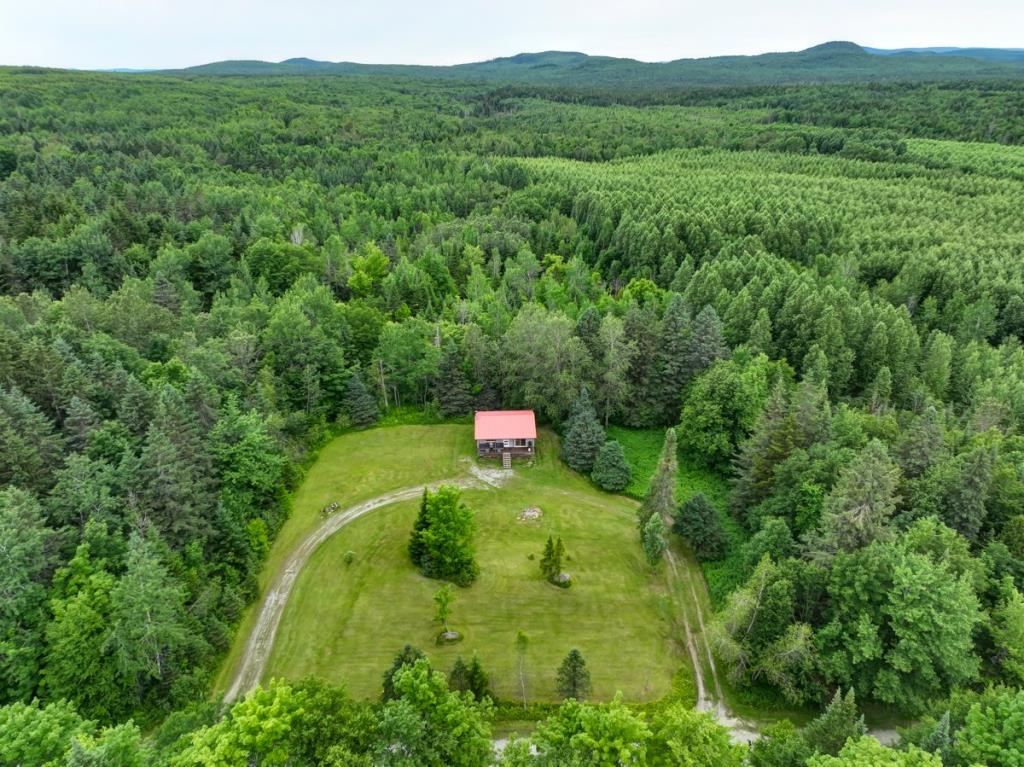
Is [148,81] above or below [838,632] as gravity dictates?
above

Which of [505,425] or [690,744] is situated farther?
[505,425]

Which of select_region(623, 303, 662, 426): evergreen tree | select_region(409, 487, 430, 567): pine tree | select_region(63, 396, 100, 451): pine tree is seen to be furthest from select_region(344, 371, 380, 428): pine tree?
select_region(623, 303, 662, 426): evergreen tree

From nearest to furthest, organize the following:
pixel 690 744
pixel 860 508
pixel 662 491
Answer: pixel 690 744 < pixel 860 508 < pixel 662 491

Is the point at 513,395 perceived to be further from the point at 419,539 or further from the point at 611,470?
the point at 419,539

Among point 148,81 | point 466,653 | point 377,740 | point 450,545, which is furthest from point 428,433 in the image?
point 148,81

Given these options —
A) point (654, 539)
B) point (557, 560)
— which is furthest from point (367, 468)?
point (654, 539)

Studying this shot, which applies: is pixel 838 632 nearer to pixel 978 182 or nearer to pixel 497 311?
pixel 497 311
